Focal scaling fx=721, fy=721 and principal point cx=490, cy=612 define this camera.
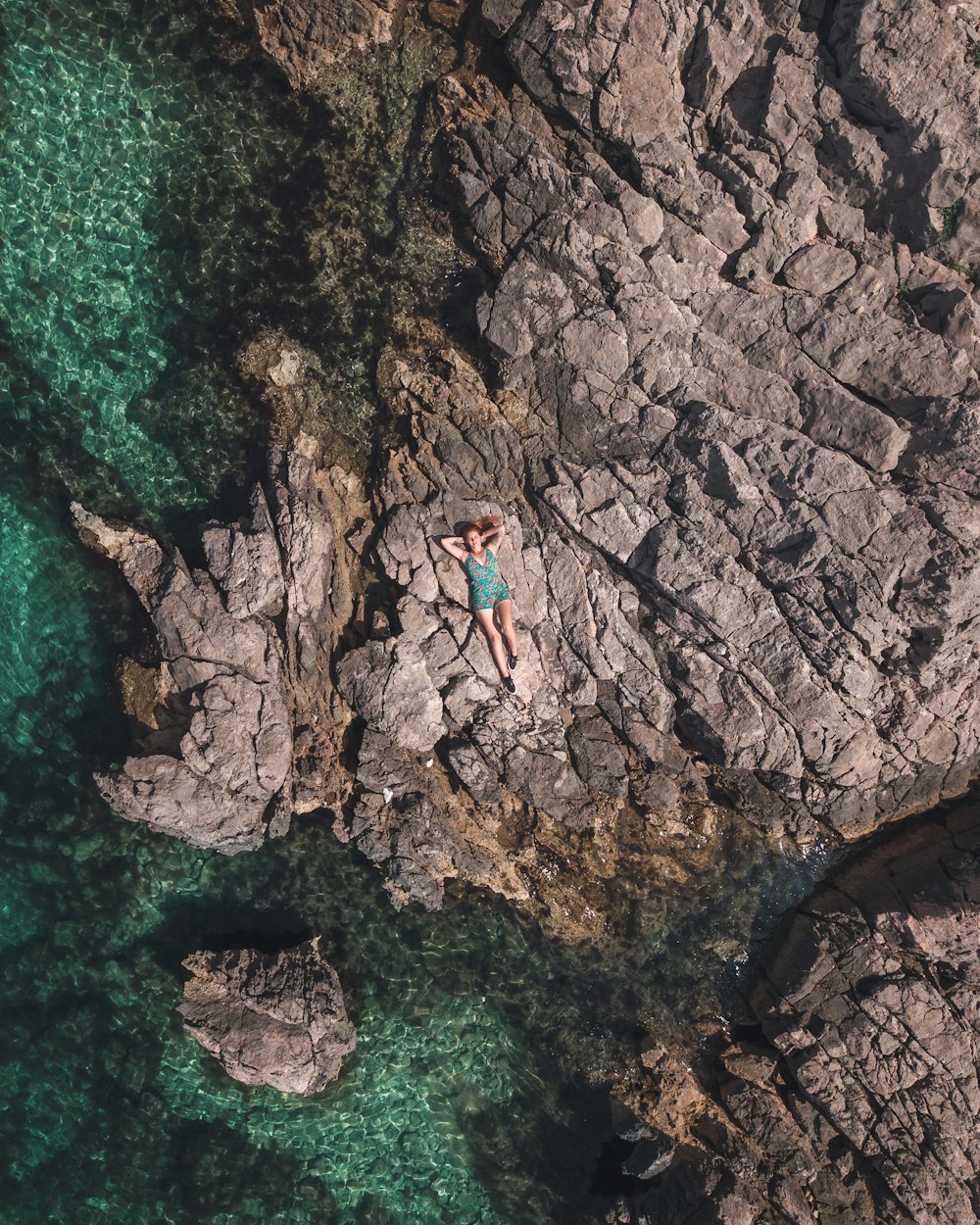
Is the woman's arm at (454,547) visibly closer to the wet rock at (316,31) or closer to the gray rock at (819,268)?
the gray rock at (819,268)

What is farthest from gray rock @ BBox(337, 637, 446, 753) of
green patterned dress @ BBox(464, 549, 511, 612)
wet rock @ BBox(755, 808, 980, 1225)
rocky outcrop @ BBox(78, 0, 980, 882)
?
wet rock @ BBox(755, 808, 980, 1225)

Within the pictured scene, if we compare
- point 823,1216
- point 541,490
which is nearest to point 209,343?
point 541,490

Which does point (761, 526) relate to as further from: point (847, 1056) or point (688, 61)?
point (847, 1056)

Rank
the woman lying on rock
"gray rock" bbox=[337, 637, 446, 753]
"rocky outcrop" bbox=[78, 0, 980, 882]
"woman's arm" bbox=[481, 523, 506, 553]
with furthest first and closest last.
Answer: "gray rock" bbox=[337, 637, 446, 753], "woman's arm" bbox=[481, 523, 506, 553], the woman lying on rock, "rocky outcrop" bbox=[78, 0, 980, 882]

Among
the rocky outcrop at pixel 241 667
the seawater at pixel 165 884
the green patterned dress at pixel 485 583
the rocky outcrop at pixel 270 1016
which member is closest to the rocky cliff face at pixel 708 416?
the green patterned dress at pixel 485 583

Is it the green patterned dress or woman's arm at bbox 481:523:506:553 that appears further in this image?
woman's arm at bbox 481:523:506:553

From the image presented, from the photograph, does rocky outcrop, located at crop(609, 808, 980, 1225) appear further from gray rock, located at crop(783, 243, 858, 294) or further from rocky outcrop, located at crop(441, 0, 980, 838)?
gray rock, located at crop(783, 243, 858, 294)

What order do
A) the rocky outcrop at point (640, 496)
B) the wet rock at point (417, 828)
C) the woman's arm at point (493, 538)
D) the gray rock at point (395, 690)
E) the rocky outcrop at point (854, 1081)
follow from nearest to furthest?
the rocky outcrop at point (854, 1081), the rocky outcrop at point (640, 496), the woman's arm at point (493, 538), the gray rock at point (395, 690), the wet rock at point (417, 828)

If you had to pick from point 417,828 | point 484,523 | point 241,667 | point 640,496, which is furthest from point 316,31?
point 417,828
